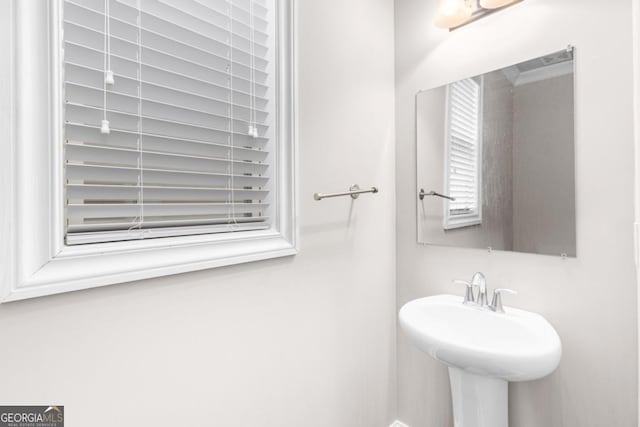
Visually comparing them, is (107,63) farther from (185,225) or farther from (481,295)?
(481,295)

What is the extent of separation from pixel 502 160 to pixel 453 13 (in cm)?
63

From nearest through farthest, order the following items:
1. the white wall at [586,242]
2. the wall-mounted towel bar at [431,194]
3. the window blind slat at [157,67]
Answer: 1. the window blind slat at [157,67]
2. the white wall at [586,242]
3. the wall-mounted towel bar at [431,194]

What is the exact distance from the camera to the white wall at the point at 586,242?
948mm

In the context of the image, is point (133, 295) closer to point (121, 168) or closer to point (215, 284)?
point (215, 284)

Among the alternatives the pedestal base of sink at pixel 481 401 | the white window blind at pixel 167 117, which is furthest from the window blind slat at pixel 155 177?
the pedestal base of sink at pixel 481 401

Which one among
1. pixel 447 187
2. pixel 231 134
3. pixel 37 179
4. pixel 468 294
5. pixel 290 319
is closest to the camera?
pixel 37 179

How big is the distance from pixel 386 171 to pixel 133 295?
1.13 m

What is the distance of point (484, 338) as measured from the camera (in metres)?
1.12

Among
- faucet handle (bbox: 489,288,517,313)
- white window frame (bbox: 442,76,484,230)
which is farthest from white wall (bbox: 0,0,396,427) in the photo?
faucet handle (bbox: 489,288,517,313)

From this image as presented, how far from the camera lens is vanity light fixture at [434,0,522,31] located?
3.94 feet

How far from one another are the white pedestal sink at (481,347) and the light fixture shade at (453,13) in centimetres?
114

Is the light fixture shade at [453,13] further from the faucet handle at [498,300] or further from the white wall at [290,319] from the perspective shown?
the faucet handle at [498,300]

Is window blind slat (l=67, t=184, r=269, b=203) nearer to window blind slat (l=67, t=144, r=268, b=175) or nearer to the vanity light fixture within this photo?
window blind slat (l=67, t=144, r=268, b=175)

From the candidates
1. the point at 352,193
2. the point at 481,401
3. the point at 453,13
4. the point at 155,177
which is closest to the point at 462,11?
the point at 453,13
